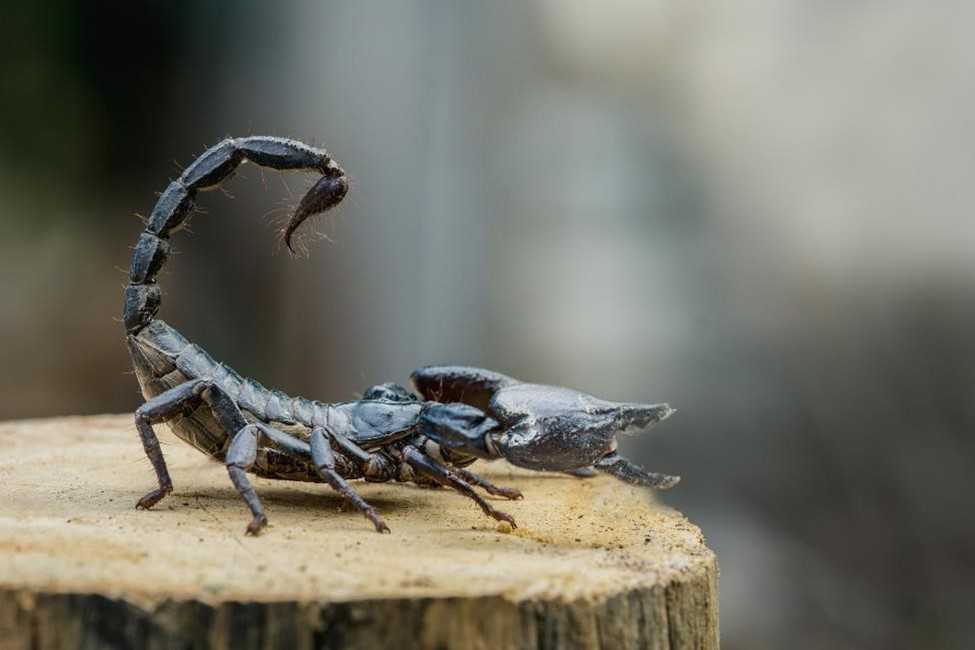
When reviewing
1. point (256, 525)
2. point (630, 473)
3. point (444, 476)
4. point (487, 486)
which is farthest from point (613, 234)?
point (256, 525)

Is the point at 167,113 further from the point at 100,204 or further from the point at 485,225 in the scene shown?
the point at 485,225

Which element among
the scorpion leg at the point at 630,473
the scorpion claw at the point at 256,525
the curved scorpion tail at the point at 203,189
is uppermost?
the curved scorpion tail at the point at 203,189

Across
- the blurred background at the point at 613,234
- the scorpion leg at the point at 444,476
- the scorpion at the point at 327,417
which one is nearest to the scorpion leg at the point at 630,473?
the scorpion at the point at 327,417

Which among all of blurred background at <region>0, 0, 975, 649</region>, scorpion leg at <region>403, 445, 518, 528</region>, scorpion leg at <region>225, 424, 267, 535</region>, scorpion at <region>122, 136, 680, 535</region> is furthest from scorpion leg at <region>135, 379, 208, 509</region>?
blurred background at <region>0, 0, 975, 649</region>

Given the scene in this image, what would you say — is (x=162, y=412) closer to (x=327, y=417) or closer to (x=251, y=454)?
(x=251, y=454)

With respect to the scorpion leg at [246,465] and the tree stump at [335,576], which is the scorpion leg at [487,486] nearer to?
the tree stump at [335,576]

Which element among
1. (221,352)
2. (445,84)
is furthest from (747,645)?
(445,84)
